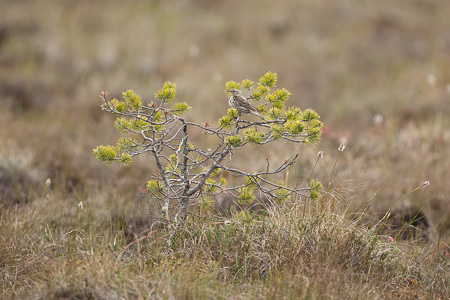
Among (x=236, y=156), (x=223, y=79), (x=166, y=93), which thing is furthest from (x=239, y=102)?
(x=223, y=79)

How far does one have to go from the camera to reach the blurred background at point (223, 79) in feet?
17.5

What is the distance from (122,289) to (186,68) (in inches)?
326

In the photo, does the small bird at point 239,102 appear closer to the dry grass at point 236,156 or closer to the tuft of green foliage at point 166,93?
the tuft of green foliage at point 166,93

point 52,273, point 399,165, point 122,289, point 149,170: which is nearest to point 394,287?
point 122,289

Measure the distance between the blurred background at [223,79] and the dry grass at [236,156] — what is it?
0.04 metres

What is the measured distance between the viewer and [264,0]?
1520 centimetres

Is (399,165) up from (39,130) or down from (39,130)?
down

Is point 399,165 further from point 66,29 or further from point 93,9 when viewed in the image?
point 93,9

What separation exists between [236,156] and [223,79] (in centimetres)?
382

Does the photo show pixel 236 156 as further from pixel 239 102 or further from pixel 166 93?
pixel 166 93

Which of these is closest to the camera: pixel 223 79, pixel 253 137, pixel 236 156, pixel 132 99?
pixel 253 137

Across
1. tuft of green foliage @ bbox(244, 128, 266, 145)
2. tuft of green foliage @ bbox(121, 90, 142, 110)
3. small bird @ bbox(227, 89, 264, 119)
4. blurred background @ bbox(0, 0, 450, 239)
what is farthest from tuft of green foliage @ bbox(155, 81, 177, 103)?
blurred background @ bbox(0, 0, 450, 239)

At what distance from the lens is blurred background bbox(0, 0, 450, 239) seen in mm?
5324

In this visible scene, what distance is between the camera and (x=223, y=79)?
10.1m
